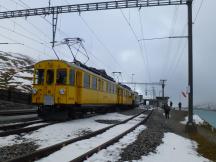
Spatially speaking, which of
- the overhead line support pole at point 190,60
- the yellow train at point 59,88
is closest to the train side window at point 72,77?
the yellow train at point 59,88

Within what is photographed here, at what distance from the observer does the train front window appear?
20.7 meters

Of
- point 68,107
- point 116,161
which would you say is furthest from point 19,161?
point 68,107

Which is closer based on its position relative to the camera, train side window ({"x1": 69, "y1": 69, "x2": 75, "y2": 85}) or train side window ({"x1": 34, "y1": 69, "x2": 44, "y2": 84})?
train side window ({"x1": 69, "y1": 69, "x2": 75, "y2": 85})

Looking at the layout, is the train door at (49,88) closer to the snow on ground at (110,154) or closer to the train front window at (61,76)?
the train front window at (61,76)

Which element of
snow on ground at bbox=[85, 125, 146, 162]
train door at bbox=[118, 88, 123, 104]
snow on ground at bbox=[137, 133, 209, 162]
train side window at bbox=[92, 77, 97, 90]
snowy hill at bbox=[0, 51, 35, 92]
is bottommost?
snow on ground at bbox=[137, 133, 209, 162]

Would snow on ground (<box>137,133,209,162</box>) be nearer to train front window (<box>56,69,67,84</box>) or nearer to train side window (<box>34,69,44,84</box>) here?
train front window (<box>56,69,67,84</box>)

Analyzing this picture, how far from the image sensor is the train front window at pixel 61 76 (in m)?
20.7

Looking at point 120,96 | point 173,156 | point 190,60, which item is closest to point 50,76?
point 190,60

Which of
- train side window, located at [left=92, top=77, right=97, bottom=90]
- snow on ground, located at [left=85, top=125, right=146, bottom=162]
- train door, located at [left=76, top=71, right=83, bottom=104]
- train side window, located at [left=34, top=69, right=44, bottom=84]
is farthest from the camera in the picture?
train side window, located at [left=92, top=77, right=97, bottom=90]

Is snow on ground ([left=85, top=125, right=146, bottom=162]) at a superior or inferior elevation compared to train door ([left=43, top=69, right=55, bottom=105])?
inferior

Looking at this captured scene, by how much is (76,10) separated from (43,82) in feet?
23.2

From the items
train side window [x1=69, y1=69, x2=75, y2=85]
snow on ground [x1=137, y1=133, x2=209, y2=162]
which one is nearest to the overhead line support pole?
train side window [x1=69, y1=69, x2=75, y2=85]

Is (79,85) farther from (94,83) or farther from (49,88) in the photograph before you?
(94,83)

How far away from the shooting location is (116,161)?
9.16 meters
